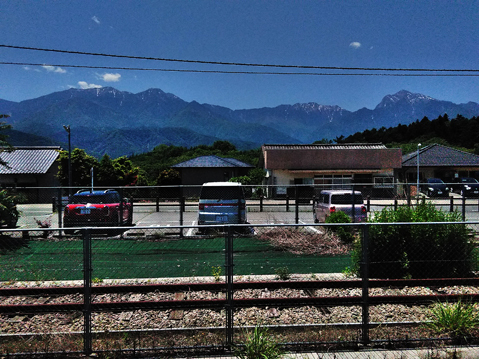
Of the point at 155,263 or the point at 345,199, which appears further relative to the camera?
the point at 345,199

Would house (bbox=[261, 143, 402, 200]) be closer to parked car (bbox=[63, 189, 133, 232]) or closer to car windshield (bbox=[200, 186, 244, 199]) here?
car windshield (bbox=[200, 186, 244, 199])

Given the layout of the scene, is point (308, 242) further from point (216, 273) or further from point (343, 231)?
point (216, 273)

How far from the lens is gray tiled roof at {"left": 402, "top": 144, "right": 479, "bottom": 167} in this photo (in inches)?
1791

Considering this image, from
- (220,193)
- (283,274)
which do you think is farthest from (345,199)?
(283,274)

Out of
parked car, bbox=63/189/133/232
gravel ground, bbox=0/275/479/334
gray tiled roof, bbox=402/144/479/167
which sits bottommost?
gravel ground, bbox=0/275/479/334

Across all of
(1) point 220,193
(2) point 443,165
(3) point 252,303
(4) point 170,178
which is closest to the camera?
(3) point 252,303

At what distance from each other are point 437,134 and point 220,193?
87.9m

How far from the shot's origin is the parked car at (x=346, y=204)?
1373 centimetres

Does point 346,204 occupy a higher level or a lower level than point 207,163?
lower

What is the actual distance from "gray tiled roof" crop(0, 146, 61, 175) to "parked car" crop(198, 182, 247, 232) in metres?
32.3

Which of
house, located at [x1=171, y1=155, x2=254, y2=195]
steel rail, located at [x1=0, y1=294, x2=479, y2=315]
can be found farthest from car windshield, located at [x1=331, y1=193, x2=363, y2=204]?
house, located at [x1=171, y1=155, x2=254, y2=195]

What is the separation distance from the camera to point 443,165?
45.3 metres

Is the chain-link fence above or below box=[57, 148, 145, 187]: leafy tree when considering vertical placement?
below

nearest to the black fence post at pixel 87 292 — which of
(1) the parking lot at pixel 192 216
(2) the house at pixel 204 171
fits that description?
(1) the parking lot at pixel 192 216
